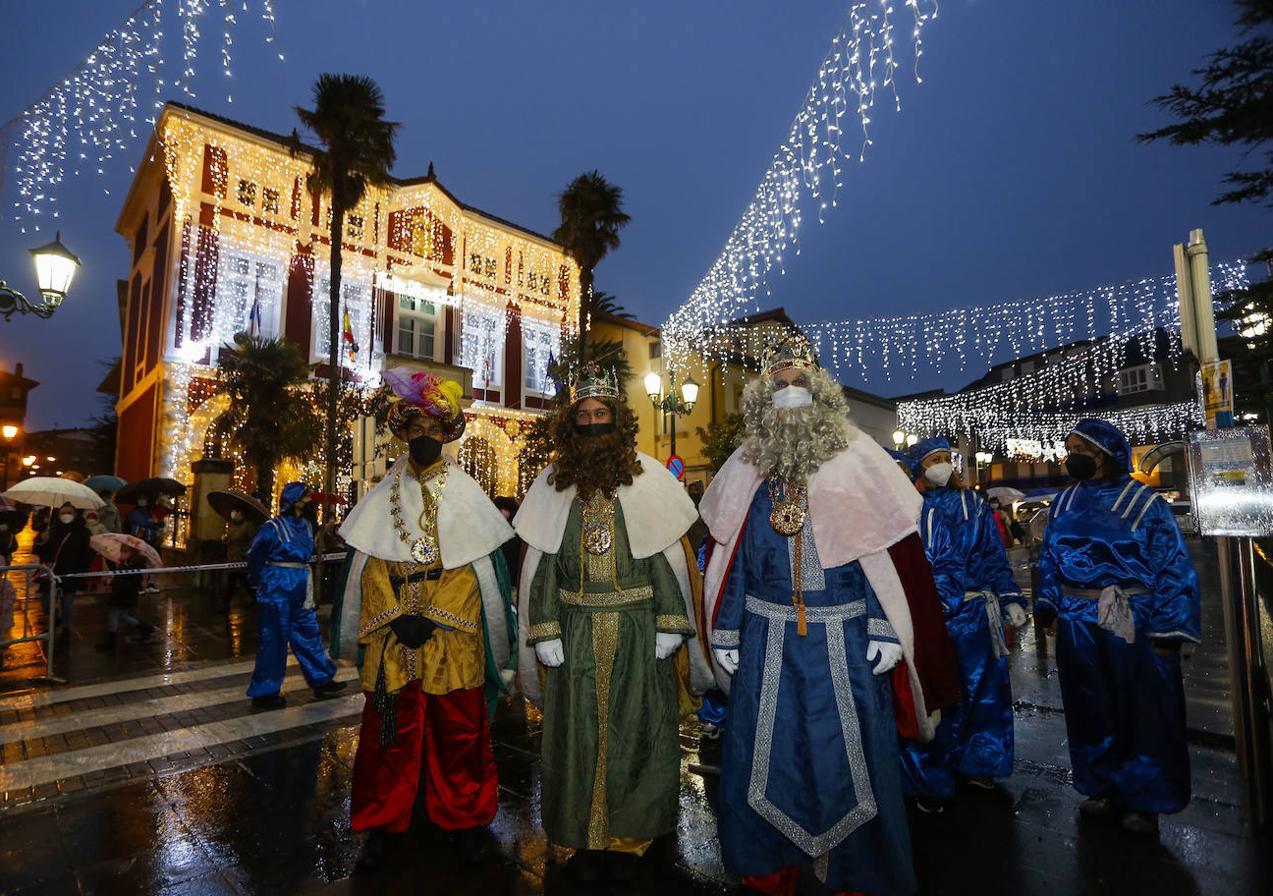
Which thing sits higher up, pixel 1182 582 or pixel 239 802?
pixel 1182 582

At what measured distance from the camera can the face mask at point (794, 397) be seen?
319 centimetres

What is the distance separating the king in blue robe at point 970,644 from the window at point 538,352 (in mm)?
25473

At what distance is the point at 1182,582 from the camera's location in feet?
11.8

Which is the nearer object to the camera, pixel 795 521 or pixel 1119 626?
pixel 795 521

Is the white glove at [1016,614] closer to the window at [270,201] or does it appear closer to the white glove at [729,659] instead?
the white glove at [729,659]

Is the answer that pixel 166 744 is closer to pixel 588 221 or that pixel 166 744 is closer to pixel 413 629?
pixel 413 629

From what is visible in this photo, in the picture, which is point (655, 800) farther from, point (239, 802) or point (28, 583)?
point (28, 583)

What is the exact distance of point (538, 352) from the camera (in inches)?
1184

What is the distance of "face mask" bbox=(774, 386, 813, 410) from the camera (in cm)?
319

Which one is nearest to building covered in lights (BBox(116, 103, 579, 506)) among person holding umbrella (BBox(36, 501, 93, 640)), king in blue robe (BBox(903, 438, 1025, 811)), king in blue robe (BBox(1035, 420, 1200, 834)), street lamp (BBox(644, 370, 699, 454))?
street lamp (BBox(644, 370, 699, 454))

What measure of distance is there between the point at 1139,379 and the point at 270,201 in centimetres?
4741

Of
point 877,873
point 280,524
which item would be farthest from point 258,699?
point 877,873

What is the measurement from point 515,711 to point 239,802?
2332 millimetres

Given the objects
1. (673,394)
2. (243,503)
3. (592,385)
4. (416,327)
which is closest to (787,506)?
(592,385)
